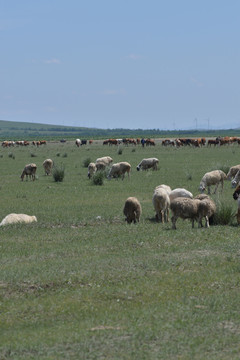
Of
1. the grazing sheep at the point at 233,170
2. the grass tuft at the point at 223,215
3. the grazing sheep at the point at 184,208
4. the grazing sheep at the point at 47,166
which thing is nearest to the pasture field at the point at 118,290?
the grass tuft at the point at 223,215

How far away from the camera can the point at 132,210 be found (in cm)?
1672

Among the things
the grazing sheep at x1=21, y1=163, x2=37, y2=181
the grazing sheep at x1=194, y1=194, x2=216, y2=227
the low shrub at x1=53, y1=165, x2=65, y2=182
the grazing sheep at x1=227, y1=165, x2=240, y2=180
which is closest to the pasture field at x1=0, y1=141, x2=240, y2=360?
the grazing sheep at x1=194, y1=194, x2=216, y2=227

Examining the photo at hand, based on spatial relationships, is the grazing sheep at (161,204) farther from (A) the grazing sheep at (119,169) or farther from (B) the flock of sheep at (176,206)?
(A) the grazing sheep at (119,169)

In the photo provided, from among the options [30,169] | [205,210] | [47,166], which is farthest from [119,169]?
[205,210]

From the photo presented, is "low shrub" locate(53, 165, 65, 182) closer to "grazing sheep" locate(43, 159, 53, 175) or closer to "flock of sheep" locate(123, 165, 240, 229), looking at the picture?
"grazing sheep" locate(43, 159, 53, 175)

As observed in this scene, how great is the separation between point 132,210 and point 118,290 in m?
7.17

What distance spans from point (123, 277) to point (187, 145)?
6661cm

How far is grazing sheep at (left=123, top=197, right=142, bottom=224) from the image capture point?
16594mm

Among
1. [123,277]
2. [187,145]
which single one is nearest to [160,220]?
[123,277]

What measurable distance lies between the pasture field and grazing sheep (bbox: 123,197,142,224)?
300 millimetres

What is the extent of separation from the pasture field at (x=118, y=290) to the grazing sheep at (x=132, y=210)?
0.98 feet

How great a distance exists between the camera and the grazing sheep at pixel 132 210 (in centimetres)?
1659

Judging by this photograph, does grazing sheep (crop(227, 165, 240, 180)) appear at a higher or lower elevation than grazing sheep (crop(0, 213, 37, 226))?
higher

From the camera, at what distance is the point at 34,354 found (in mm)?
7203
